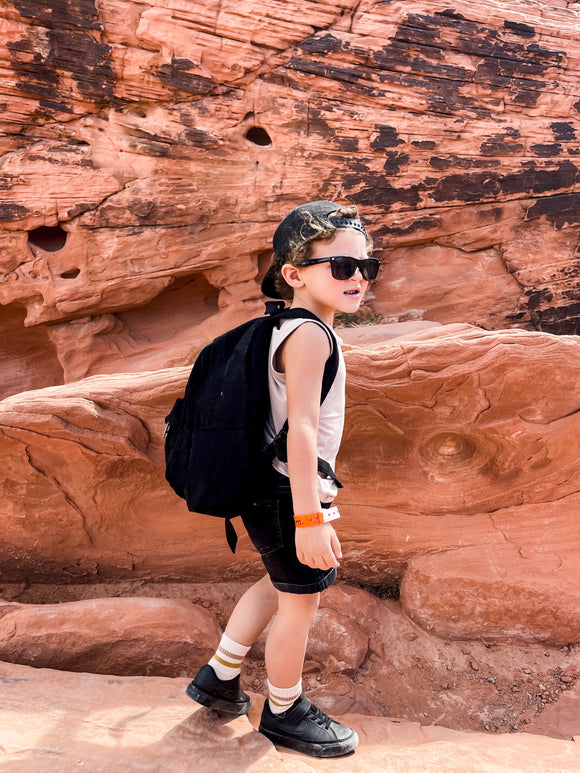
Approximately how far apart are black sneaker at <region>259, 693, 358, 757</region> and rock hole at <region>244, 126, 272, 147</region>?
22.3ft

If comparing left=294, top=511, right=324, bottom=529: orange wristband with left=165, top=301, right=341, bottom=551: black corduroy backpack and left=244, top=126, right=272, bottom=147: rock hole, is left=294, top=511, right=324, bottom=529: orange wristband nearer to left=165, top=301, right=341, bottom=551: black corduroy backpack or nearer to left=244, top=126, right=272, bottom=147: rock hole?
left=165, top=301, right=341, bottom=551: black corduroy backpack

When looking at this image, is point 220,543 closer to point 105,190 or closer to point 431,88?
point 105,190

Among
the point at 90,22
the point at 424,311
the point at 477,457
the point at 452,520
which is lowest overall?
the point at 424,311

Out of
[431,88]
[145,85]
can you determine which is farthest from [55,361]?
[431,88]

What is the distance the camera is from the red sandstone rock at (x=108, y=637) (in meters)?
3.04

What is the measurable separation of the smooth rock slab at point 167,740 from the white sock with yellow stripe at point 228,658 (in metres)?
0.19

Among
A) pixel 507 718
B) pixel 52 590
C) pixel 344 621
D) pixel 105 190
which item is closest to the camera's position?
pixel 507 718

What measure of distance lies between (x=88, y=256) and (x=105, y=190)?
83 centimetres

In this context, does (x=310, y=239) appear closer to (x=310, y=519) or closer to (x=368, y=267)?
(x=368, y=267)

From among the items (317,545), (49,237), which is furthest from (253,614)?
(49,237)

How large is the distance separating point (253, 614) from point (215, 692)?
0.34m

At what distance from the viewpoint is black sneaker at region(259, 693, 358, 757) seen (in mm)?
2250

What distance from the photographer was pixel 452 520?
374 centimetres

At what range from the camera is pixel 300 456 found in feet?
6.34
